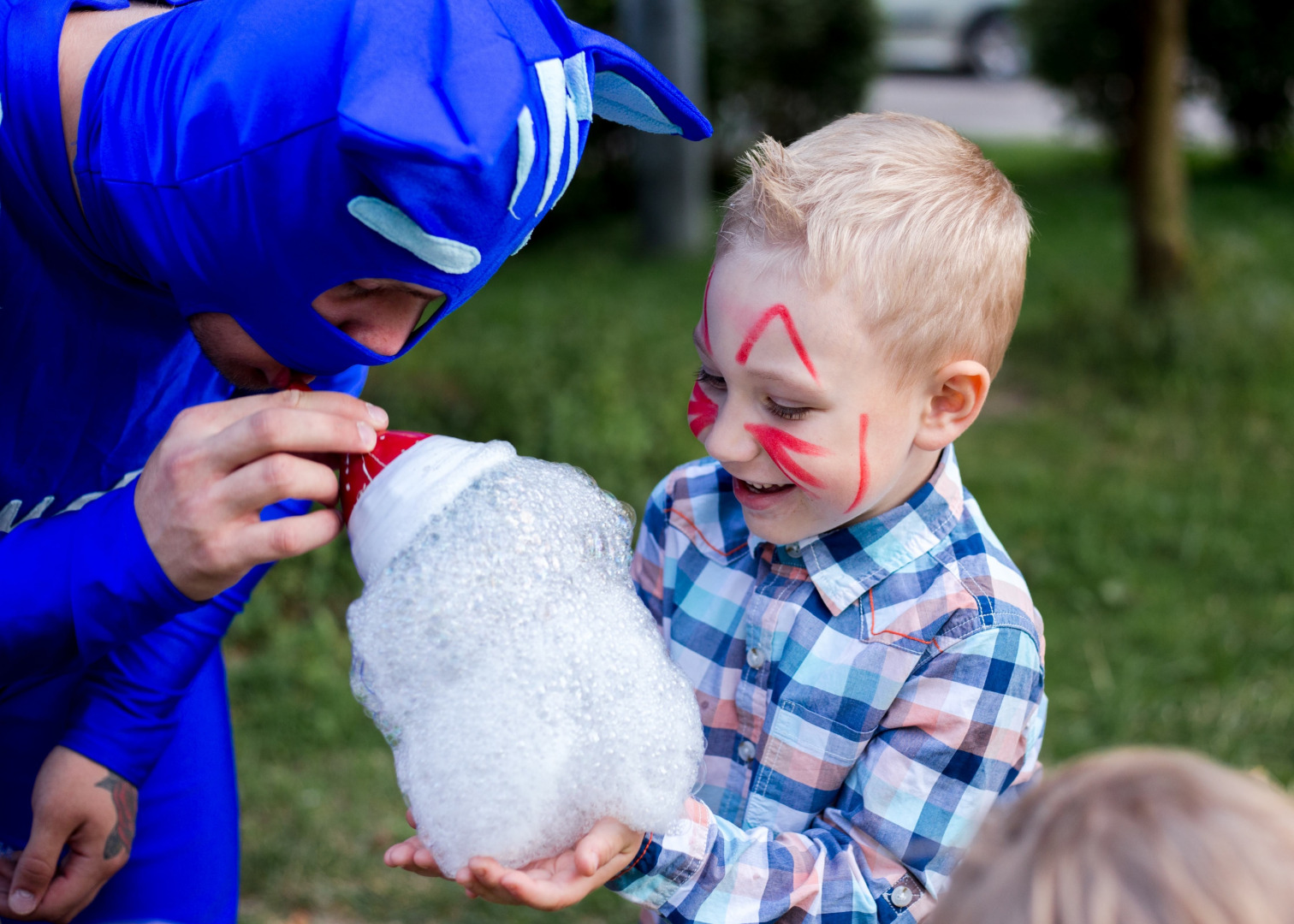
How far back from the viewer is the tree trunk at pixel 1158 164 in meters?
6.49

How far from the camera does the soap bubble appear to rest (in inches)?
59.2

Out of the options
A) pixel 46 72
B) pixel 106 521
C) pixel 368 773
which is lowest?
pixel 368 773

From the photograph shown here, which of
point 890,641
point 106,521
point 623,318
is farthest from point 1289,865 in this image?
point 623,318

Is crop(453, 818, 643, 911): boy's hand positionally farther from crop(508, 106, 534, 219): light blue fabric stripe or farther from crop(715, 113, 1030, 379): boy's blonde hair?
crop(508, 106, 534, 219): light blue fabric stripe

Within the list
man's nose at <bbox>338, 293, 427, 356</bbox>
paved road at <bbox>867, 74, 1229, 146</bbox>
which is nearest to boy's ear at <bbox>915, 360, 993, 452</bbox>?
man's nose at <bbox>338, 293, 427, 356</bbox>

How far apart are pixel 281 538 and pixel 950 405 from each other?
97 cm

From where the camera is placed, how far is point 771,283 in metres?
1.66

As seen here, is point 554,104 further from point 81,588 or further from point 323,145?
point 81,588

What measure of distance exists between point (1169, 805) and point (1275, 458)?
4.91 m

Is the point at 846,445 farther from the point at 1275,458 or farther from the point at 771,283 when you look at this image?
the point at 1275,458

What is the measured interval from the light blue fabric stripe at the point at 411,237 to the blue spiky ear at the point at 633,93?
1.19ft

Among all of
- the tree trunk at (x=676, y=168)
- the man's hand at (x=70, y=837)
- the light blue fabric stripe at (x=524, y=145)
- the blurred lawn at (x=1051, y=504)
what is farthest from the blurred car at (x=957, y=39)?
the man's hand at (x=70, y=837)

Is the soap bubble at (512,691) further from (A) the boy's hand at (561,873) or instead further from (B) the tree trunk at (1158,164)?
(B) the tree trunk at (1158,164)

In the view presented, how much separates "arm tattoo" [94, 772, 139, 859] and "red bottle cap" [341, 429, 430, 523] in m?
0.75
